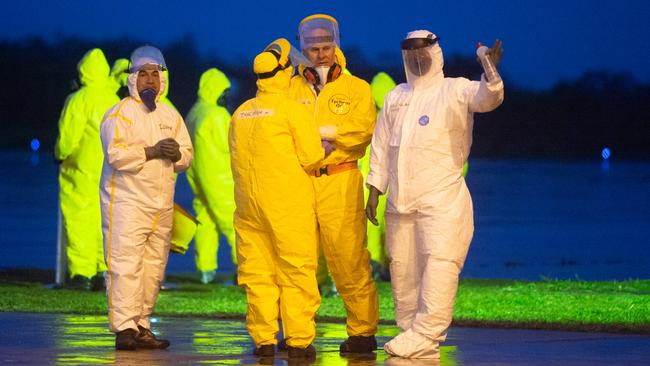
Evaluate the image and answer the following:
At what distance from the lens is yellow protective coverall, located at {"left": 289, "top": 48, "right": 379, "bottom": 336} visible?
407 inches

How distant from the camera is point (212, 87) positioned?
17.3 m

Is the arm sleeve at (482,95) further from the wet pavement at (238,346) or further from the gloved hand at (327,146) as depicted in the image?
the wet pavement at (238,346)

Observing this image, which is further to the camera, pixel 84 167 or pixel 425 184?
pixel 84 167

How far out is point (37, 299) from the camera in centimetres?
1419

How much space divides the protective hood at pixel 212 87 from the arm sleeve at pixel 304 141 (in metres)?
7.17

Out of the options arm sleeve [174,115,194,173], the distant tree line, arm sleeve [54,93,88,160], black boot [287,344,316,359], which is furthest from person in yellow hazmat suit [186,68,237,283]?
the distant tree line

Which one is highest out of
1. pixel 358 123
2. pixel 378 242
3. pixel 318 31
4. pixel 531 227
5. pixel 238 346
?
pixel 318 31

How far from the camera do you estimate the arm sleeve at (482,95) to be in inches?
387

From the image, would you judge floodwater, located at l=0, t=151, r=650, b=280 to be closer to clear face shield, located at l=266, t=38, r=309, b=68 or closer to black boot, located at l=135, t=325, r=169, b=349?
clear face shield, located at l=266, t=38, r=309, b=68

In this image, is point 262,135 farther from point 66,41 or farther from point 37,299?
point 66,41

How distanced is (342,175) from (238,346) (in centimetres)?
128

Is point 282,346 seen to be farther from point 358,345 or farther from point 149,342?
point 149,342

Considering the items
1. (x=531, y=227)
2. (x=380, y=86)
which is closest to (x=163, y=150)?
(x=380, y=86)

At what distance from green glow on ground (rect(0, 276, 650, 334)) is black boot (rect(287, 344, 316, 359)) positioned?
2365 mm
